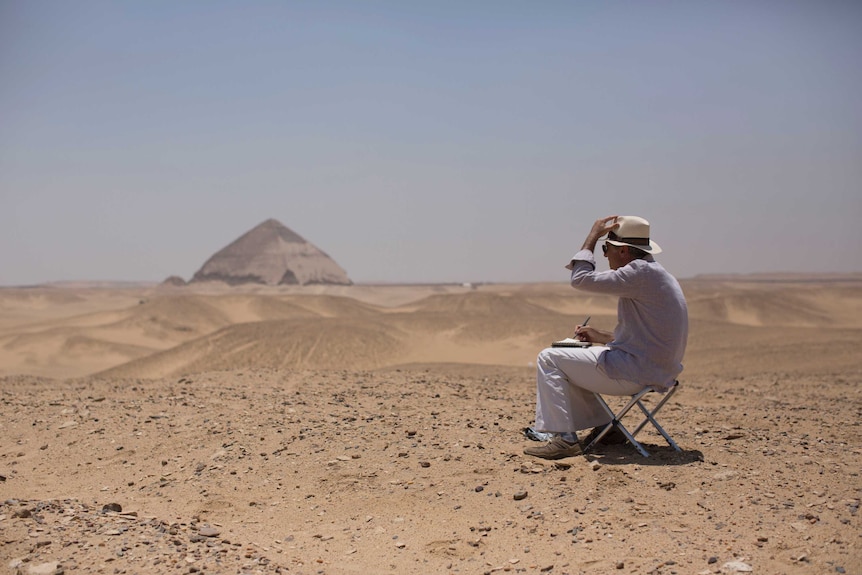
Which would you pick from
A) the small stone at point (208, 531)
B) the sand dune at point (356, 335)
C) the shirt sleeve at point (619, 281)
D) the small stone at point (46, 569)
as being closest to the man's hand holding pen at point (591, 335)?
the shirt sleeve at point (619, 281)

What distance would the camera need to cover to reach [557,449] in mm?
5121

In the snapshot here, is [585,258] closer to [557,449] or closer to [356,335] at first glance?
[557,449]

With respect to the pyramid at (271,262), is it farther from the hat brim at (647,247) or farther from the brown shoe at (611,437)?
the hat brim at (647,247)

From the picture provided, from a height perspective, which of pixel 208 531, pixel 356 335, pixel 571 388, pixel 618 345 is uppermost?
pixel 618 345

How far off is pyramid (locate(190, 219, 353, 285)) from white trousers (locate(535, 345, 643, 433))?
3483 inches

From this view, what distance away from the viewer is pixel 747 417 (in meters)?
7.22

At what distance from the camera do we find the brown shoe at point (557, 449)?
5.12 metres

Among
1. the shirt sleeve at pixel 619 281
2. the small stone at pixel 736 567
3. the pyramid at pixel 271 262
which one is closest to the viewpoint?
the small stone at pixel 736 567

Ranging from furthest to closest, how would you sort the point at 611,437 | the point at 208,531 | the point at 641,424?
the point at 611,437 < the point at 641,424 < the point at 208,531

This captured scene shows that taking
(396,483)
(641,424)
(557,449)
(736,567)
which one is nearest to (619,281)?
(641,424)

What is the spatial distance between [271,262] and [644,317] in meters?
96.9

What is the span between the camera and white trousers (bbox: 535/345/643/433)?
5.07m

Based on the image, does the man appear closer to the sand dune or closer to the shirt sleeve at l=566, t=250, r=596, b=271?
the shirt sleeve at l=566, t=250, r=596, b=271

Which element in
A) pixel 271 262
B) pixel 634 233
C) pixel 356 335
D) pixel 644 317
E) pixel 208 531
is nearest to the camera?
pixel 208 531
